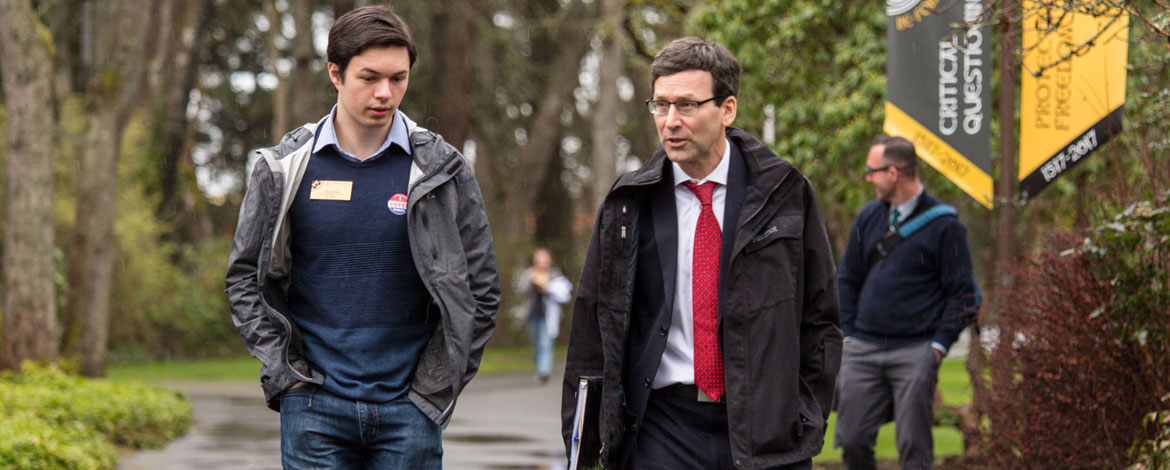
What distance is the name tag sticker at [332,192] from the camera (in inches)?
169

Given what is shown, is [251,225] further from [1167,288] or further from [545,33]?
[545,33]

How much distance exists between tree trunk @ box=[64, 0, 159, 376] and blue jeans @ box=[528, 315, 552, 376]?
6040 millimetres

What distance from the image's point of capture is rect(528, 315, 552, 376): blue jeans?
21.1 metres

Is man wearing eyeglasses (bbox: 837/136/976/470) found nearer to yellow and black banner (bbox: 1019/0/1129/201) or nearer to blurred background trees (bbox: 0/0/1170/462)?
blurred background trees (bbox: 0/0/1170/462)

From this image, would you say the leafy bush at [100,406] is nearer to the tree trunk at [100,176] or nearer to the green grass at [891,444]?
the tree trunk at [100,176]

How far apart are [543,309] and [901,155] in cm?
1428

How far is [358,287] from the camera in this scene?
4.26m

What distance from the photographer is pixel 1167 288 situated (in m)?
6.41

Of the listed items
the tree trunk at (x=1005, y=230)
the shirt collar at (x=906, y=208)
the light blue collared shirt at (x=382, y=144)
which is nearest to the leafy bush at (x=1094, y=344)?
the tree trunk at (x=1005, y=230)

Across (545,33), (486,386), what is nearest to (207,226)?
(545,33)

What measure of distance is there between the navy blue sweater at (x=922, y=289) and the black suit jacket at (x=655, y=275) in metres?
3.25

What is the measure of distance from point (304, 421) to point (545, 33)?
95.2 feet

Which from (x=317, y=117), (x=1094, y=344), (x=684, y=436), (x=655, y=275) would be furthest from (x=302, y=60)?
(x=684, y=436)

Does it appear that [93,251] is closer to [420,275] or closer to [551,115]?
[551,115]
